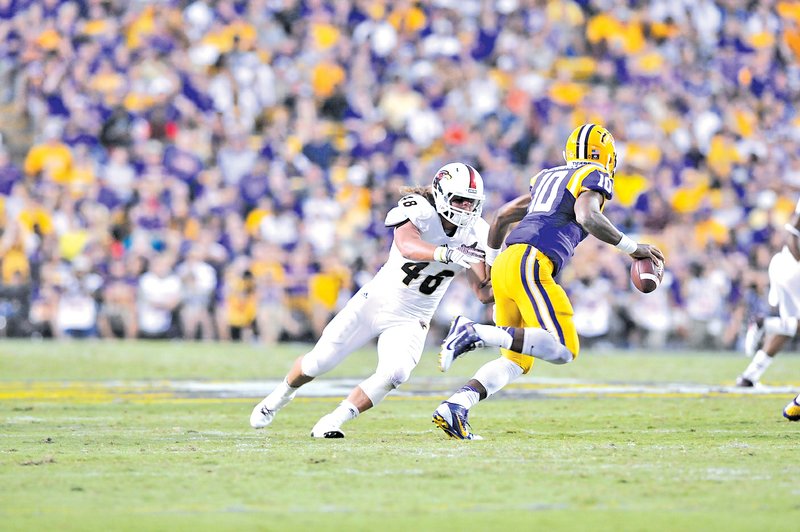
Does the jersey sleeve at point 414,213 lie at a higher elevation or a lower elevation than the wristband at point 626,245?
higher

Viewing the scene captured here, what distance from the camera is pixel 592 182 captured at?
771 cm

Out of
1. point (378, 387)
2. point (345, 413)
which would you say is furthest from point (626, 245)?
point (345, 413)

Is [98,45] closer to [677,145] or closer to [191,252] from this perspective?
[191,252]

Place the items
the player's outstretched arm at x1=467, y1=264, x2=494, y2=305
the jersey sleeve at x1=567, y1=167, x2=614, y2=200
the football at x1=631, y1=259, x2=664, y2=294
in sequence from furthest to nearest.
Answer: the player's outstretched arm at x1=467, y1=264, x2=494, y2=305 → the football at x1=631, y1=259, x2=664, y2=294 → the jersey sleeve at x1=567, y1=167, x2=614, y2=200

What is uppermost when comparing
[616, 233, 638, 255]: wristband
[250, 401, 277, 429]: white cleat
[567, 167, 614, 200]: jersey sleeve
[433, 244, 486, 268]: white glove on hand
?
[567, 167, 614, 200]: jersey sleeve

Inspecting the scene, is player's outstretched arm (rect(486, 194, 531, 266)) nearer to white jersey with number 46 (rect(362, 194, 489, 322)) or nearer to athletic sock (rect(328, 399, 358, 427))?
white jersey with number 46 (rect(362, 194, 489, 322))

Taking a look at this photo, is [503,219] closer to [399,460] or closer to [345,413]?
[345,413]

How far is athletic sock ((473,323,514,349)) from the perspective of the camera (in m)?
7.37

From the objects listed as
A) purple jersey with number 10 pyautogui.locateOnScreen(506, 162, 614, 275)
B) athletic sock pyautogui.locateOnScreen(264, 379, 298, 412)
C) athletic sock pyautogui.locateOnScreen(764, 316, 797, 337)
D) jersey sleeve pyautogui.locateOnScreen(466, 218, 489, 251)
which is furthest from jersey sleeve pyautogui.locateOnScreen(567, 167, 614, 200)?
athletic sock pyautogui.locateOnScreen(764, 316, 797, 337)

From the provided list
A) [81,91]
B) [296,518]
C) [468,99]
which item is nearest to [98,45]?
[81,91]

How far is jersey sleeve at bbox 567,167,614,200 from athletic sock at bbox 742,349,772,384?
4.42 metres

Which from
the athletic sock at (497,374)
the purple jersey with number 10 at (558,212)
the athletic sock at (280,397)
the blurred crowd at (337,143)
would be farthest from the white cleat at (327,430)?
the blurred crowd at (337,143)

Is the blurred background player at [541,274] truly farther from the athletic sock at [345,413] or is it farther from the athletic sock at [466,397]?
the athletic sock at [345,413]

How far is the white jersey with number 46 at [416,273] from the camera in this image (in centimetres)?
778
